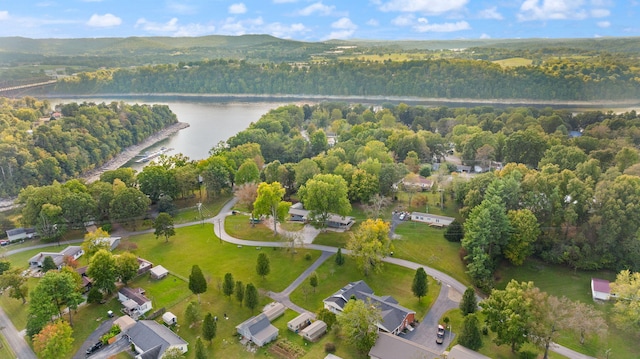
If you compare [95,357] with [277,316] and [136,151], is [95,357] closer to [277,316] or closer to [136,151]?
[277,316]

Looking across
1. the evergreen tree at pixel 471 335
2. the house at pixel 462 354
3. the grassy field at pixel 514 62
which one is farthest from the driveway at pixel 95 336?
the grassy field at pixel 514 62

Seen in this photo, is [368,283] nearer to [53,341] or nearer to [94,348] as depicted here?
[94,348]

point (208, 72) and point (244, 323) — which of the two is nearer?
point (244, 323)

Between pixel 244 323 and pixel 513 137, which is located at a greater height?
pixel 513 137

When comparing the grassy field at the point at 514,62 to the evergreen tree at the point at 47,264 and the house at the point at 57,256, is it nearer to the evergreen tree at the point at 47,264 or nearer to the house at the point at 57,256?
the house at the point at 57,256

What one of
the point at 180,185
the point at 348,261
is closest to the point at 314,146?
the point at 180,185

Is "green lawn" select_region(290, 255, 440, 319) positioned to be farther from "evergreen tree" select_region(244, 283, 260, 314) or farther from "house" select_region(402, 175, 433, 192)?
"house" select_region(402, 175, 433, 192)
